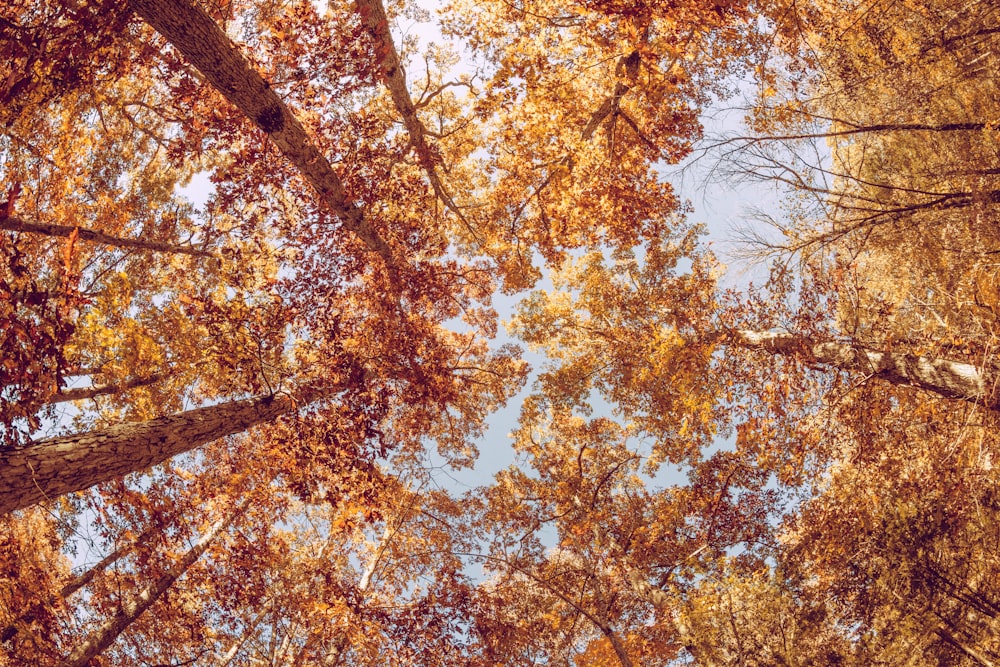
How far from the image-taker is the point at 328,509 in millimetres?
10984

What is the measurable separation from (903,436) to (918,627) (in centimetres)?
331

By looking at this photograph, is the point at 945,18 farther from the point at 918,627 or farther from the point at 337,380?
the point at 337,380

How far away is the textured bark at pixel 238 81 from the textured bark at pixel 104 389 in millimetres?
3684

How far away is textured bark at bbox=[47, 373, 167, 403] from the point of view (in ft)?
19.6

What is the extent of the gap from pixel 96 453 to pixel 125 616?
5.24 m

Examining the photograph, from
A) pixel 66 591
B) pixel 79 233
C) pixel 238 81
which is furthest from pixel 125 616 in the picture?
pixel 238 81

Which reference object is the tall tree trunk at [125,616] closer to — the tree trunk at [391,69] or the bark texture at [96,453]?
the bark texture at [96,453]

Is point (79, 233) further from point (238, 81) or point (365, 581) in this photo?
point (365, 581)

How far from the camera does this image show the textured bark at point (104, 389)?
5.99 metres

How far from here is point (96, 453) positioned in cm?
368

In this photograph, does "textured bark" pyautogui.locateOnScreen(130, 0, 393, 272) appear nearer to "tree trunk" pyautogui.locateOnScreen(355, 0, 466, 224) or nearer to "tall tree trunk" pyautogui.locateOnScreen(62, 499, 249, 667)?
"tree trunk" pyautogui.locateOnScreen(355, 0, 466, 224)

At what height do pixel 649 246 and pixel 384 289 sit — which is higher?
pixel 649 246

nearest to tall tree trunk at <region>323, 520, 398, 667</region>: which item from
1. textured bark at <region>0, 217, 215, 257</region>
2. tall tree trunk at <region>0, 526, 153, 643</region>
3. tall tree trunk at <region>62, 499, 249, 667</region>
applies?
tall tree trunk at <region>62, 499, 249, 667</region>

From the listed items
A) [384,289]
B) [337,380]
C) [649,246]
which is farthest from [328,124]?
[649,246]
